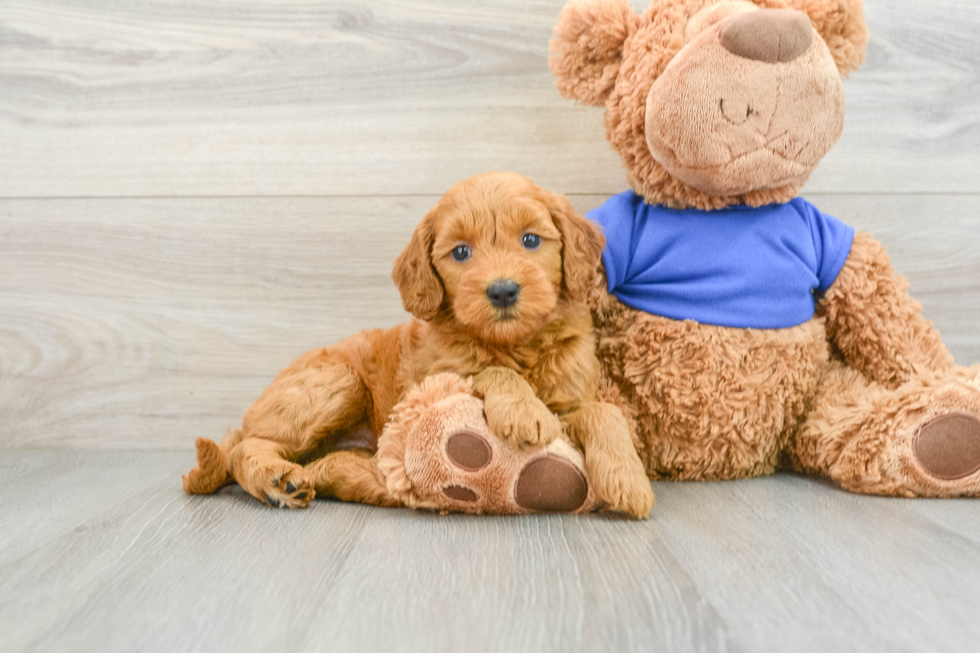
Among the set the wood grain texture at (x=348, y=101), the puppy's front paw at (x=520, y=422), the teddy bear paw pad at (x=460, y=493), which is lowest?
the teddy bear paw pad at (x=460, y=493)

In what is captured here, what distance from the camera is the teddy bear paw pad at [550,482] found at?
3.65 ft

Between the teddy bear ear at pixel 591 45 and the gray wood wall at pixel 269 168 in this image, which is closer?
the teddy bear ear at pixel 591 45

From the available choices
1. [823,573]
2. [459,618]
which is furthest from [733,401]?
[459,618]

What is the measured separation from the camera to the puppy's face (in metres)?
1.11

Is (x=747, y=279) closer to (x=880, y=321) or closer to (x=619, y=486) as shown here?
(x=880, y=321)

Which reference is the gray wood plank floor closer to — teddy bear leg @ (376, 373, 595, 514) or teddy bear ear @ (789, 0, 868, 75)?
teddy bear ear @ (789, 0, 868, 75)

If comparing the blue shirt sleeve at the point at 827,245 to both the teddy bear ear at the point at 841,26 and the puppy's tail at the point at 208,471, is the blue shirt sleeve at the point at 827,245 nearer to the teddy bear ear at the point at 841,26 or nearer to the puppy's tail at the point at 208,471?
the teddy bear ear at the point at 841,26

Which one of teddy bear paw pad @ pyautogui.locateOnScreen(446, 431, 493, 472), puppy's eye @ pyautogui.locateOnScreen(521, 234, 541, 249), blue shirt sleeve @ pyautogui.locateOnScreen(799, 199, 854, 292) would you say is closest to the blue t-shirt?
blue shirt sleeve @ pyautogui.locateOnScreen(799, 199, 854, 292)

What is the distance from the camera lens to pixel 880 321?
4.34 feet

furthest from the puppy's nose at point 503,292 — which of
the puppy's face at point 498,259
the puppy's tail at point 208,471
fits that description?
the puppy's tail at point 208,471

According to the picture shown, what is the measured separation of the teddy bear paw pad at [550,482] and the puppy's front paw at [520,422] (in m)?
0.04

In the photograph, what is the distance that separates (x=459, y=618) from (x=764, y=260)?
2.86ft

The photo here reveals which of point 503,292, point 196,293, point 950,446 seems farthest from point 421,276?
point 950,446

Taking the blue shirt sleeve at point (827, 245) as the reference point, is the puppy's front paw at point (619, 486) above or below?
below
